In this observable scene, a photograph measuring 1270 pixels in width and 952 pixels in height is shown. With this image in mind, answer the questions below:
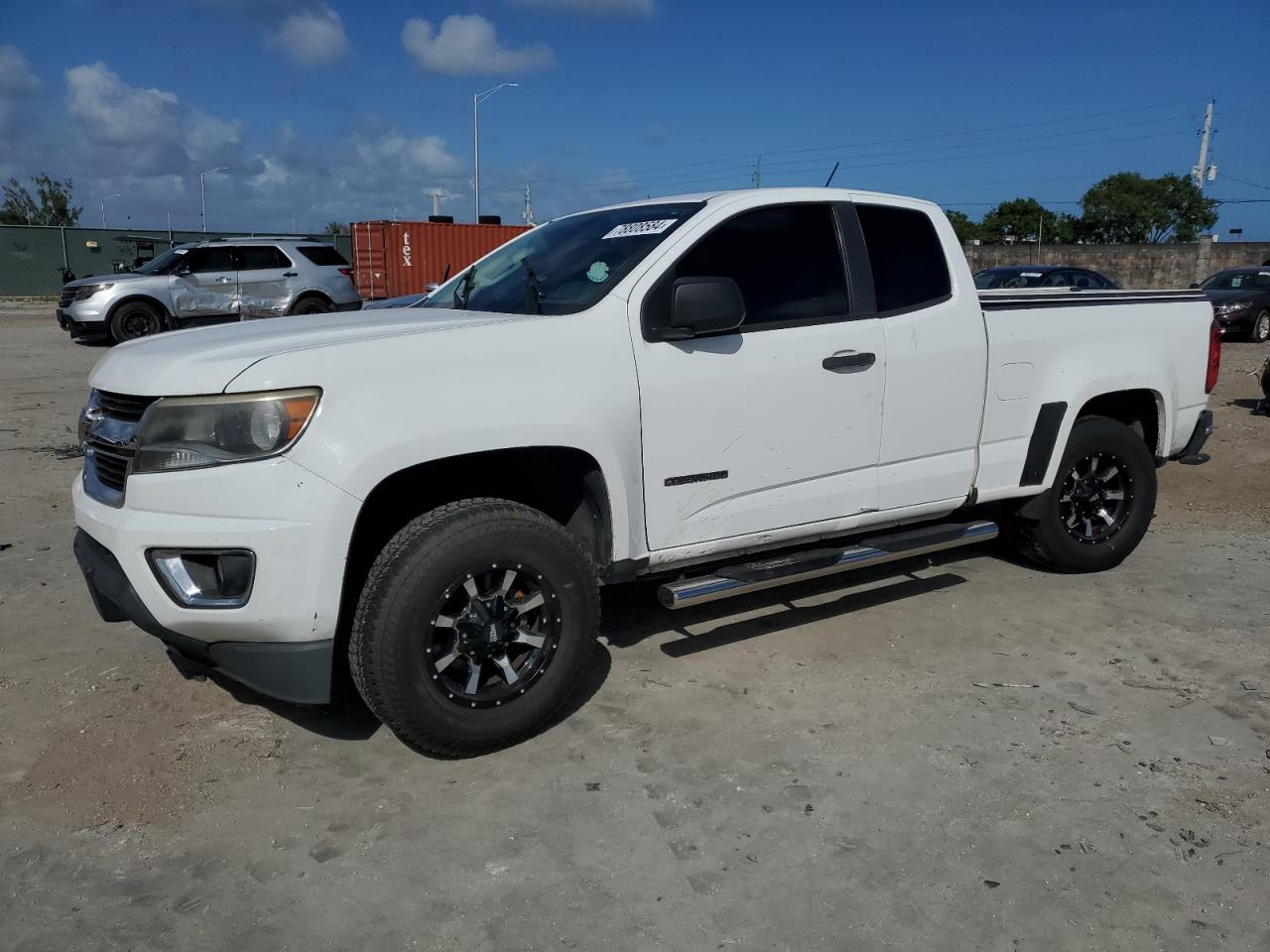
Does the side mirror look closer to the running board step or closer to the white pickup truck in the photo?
the white pickup truck

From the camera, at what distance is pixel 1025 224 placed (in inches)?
3108

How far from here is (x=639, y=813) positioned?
10.3 ft

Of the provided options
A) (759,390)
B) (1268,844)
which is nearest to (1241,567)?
(1268,844)

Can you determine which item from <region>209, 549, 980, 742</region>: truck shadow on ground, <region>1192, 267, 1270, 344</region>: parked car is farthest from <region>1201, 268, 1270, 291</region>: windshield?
<region>209, 549, 980, 742</region>: truck shadow on ground

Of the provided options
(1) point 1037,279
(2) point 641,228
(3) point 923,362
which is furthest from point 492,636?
(1) point 1037,279

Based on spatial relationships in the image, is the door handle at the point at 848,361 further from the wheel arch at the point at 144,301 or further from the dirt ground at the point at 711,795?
the wheel arch at the point at 144,301

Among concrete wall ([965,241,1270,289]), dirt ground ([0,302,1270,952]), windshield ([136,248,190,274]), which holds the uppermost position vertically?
concrete wall ([965,241,1270,289])

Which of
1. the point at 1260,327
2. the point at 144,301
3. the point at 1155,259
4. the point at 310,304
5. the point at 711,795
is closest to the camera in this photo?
the point at 711,795

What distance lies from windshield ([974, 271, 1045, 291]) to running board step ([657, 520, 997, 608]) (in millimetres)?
11117

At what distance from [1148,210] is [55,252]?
233 ft

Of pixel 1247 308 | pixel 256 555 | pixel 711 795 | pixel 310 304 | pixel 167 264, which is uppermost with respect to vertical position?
pixel 167 264

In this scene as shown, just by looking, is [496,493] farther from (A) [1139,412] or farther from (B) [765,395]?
(A) [1139,412]

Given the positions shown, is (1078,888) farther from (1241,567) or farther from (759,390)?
(1241,567)

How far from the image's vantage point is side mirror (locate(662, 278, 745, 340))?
3.57 metres
